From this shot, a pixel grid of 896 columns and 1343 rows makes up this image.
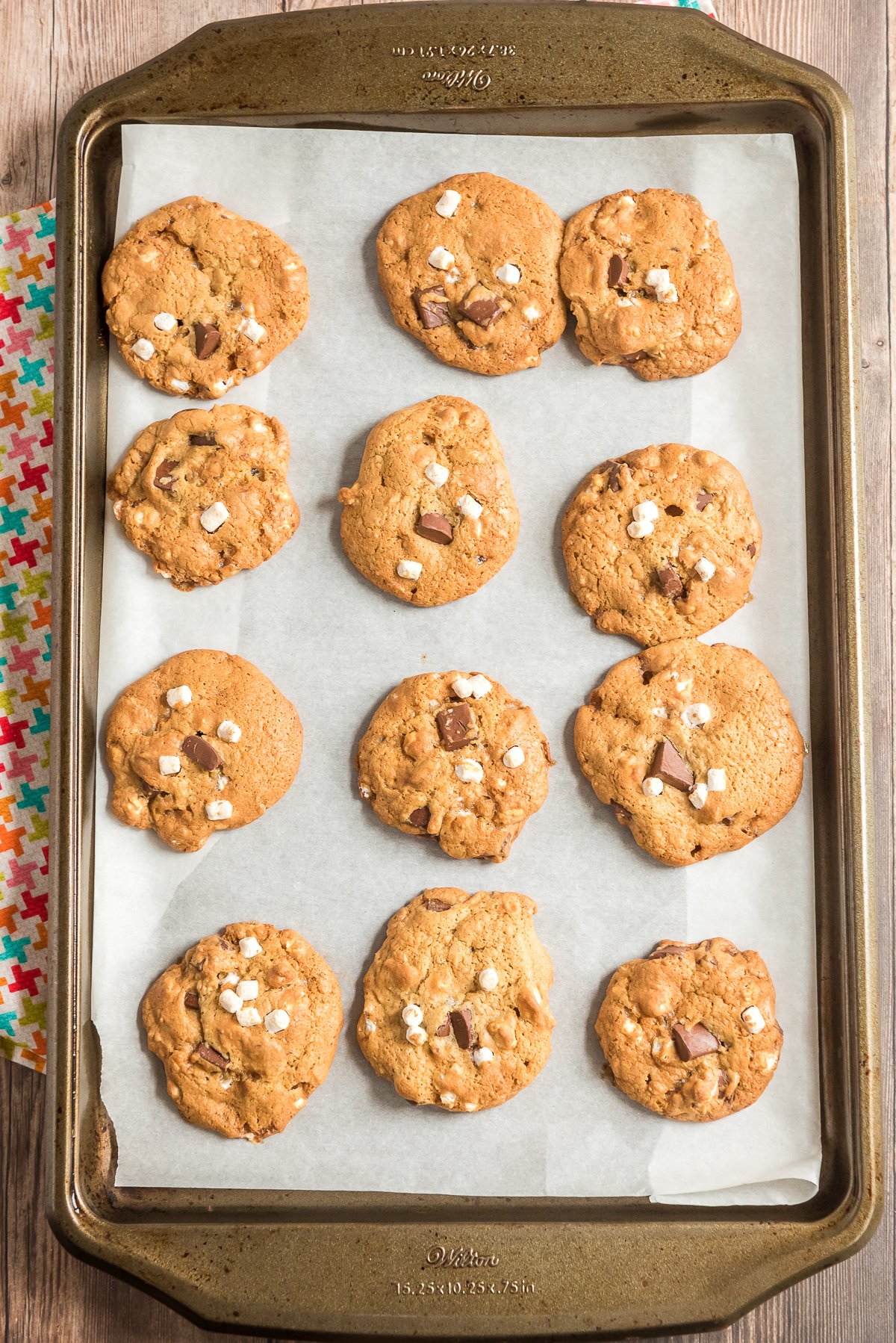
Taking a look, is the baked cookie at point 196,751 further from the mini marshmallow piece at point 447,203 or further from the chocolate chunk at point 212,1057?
the mini marshmallow piece at point 447,203

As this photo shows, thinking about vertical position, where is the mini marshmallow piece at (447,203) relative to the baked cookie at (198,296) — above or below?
above

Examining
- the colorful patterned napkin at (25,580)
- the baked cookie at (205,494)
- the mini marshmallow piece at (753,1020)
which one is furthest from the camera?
the colorful patterned napkin at (25,580)

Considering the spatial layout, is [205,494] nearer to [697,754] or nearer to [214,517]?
[214,517]

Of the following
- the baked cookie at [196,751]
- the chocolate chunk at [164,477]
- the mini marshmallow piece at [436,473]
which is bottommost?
the baked cookie at [196,751]

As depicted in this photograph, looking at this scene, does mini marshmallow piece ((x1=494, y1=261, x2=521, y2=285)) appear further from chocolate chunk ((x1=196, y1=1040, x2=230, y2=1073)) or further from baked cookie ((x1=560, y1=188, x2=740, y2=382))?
chocolate chunk ((x1=196, y1=1040, x2=230, y2=1073))

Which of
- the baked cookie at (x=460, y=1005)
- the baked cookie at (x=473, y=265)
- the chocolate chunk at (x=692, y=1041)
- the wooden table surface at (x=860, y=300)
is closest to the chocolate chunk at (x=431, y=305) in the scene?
the baked cookie at (x=473, y=265)

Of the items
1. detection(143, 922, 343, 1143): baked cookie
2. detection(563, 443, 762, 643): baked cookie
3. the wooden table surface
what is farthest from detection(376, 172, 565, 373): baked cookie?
detection(143, 922, 343, 1143): baked cookie

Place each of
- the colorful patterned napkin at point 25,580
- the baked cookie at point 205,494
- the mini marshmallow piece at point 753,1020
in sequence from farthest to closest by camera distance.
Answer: the colorful patterned napkin at point 25,580
the baked cookie at point 205,494
the mini marshmallow piece at point 753,1020

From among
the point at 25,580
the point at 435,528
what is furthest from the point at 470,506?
the point at 25,580
